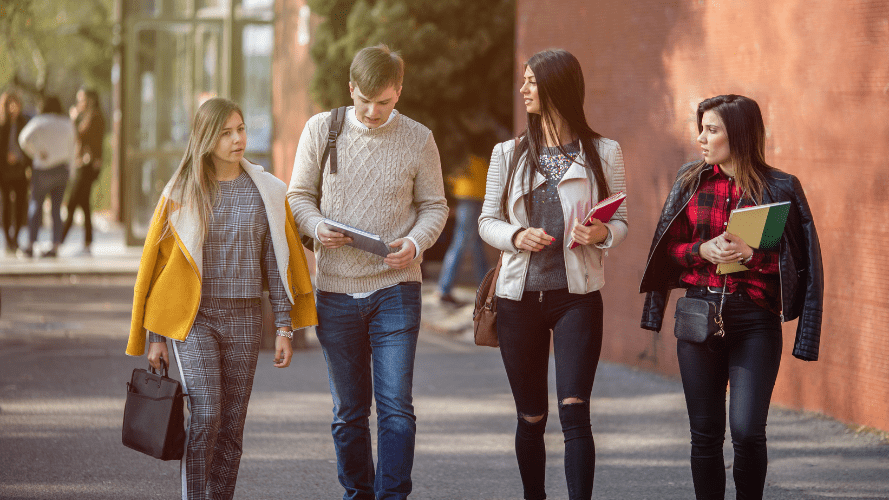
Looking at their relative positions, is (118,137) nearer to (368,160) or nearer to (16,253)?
(16,253)

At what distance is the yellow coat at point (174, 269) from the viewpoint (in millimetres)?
4203

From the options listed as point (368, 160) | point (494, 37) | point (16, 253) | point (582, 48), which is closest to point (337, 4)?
point (494, 37)

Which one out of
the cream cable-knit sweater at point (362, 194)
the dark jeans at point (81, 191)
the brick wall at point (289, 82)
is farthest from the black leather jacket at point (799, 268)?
the dark jeans at point (81, 191)

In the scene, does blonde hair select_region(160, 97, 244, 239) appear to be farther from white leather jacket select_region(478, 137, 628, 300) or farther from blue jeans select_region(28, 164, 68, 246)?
blue jeans select_region(28, 164, 68, 246)

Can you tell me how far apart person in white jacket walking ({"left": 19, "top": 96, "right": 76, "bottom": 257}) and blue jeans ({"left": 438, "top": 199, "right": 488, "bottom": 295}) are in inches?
231

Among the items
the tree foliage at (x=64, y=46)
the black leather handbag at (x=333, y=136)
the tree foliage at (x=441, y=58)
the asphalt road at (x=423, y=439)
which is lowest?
the asphalt road at (x=423, y=439)

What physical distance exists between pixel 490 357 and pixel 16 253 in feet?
27.4

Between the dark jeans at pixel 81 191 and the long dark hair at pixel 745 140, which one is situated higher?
the long dark hair at pixel 745 140

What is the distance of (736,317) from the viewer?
4.19m

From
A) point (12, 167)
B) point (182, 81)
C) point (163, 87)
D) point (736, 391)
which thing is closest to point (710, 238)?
point (736, 391)

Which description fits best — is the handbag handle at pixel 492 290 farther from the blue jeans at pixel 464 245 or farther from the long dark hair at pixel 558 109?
the blue jeans at pixel 464 245

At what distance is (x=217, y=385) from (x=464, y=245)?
677 centimetres

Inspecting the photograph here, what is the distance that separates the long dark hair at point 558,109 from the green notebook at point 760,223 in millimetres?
593

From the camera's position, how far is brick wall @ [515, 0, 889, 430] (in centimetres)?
634
